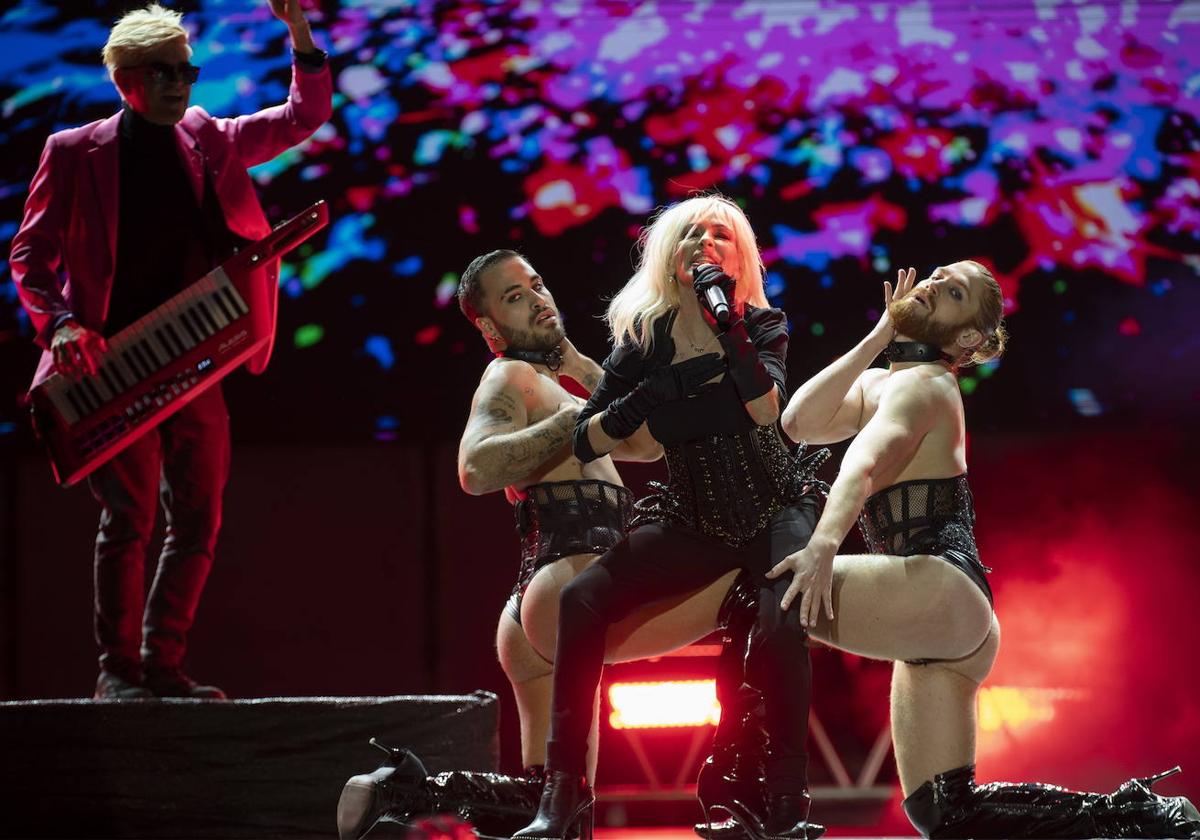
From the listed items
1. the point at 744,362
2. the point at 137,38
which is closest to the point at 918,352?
the point at 744,362

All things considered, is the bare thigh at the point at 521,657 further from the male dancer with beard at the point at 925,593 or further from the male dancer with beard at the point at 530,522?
the male dancer with beard at the point at 925,593

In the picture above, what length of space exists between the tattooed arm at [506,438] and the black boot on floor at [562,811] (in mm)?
663

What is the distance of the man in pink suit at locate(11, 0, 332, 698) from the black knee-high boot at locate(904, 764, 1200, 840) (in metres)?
1.86

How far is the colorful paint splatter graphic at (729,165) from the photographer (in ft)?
16.5

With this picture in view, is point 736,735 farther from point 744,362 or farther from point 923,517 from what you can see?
point 744,362

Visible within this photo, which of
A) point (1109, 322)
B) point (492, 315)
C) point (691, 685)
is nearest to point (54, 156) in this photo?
point (492, 315)

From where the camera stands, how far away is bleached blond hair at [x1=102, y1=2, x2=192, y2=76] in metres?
3.47

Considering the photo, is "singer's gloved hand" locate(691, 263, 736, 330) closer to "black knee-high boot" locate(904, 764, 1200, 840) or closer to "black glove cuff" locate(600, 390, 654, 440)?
"black glove cuff" locate(600, 390, 654, 440)

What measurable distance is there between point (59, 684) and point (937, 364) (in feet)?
12.0

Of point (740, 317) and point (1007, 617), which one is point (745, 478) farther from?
point (1007, 617)

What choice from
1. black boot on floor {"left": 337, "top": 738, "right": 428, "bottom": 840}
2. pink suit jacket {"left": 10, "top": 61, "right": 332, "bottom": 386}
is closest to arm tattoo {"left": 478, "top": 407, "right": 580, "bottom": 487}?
black boot on floor {"left": 337, "top": 738, "right": 428, "bottom": 840}

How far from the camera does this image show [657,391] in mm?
2699

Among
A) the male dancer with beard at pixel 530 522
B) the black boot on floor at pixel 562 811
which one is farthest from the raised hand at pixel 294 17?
the black boot on floor at pixel 562 811

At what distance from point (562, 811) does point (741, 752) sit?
37 cm
